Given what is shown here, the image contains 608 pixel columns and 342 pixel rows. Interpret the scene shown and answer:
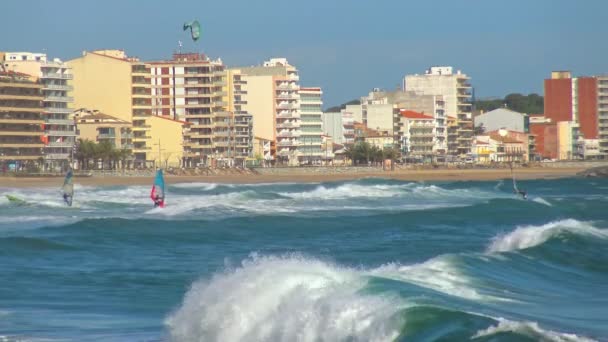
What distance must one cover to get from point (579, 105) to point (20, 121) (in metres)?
87.9

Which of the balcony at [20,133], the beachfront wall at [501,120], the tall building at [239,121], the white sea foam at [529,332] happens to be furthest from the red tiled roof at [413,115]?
the white sea foam at [529,332]

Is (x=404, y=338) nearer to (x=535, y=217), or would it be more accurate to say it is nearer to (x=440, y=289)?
(x=440, y=289)

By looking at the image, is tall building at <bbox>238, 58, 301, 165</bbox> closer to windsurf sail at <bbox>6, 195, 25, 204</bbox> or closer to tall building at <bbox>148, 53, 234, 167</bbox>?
tall building at <bbox>148, 53, 234, 167</bbox>

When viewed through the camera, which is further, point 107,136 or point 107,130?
point 107,130

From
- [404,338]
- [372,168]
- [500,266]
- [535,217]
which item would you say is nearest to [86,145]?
[372,168]

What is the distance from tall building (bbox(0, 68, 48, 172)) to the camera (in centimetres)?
10081

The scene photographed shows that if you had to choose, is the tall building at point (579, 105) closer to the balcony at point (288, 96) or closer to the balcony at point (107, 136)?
the balcony at point (288, 96)

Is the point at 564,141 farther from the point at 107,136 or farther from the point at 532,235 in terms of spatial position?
the point at 532,235

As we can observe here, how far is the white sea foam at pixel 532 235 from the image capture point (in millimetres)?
22547

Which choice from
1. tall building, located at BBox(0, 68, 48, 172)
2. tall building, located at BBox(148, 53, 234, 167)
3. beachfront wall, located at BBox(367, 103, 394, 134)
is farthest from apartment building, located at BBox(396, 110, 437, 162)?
tall building, located at BBox(0, 68, 48, 172)

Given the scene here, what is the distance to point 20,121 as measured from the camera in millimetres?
102875

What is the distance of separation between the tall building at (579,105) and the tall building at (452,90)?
12.8 metres

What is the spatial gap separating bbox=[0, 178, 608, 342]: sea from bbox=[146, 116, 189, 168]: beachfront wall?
3030 inches

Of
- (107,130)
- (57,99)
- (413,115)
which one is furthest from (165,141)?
(413,115)
